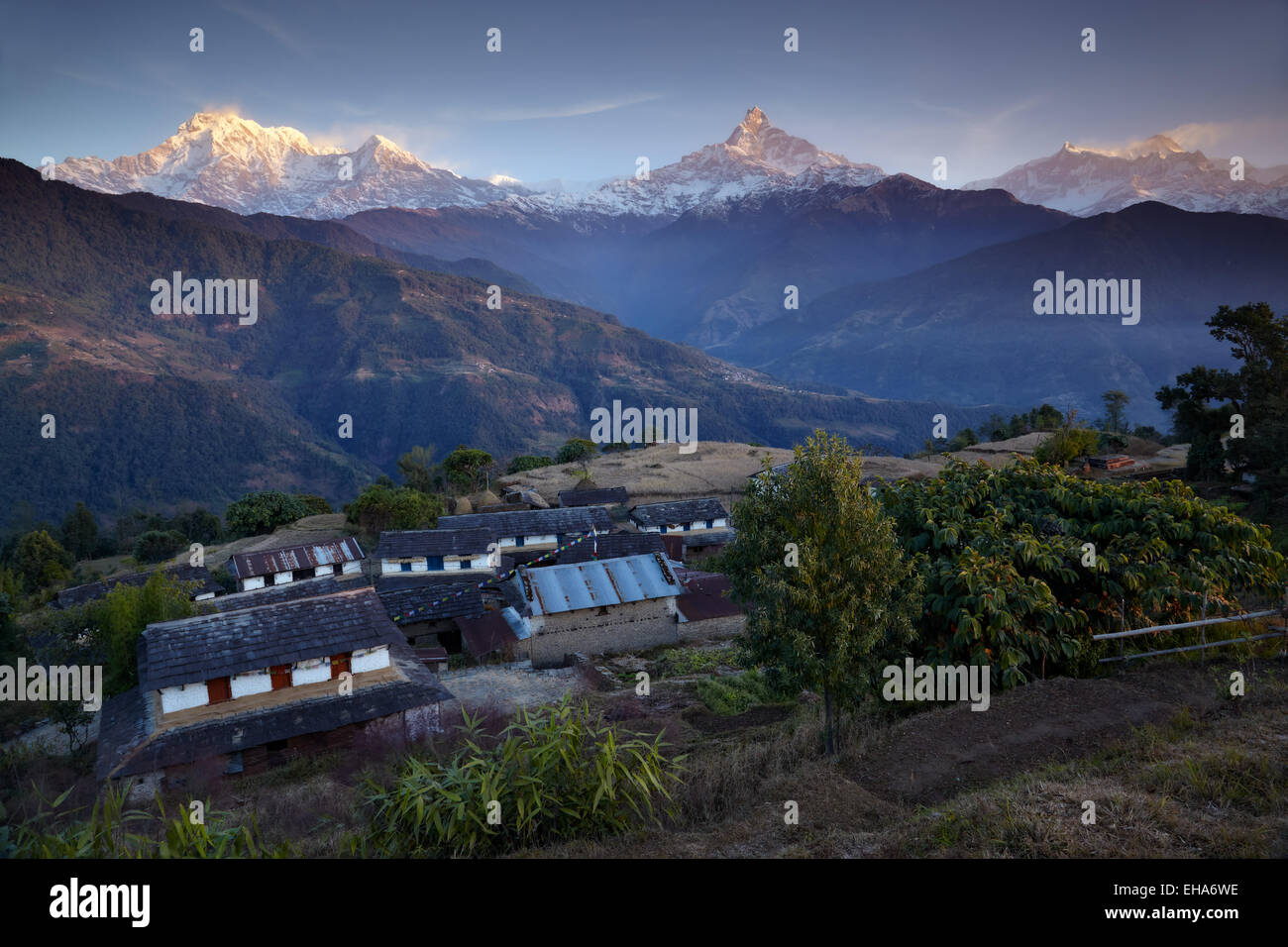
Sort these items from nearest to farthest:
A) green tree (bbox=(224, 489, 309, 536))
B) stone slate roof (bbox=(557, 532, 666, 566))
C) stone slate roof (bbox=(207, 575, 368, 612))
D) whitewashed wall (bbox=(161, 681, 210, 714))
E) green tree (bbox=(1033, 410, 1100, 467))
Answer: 1. whitewashed wall (bbox=(161, 681, 210, 714))
2. stone slate roof (bbox=(207, 575, 368, 612))
3. stone slate roof (bbox=(557, 532, 666, 566))
4. green tree (bbox=(1033, 410, 1100, 467))
5. green tree (bbox=(224, 489, 309, 536))

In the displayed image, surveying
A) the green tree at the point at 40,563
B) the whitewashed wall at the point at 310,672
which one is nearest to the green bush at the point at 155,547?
the green tree at the point at 40,563

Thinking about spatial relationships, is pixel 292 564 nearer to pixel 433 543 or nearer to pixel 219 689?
pixel 433 543

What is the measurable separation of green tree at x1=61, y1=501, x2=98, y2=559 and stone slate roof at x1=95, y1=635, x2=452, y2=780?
205 feet

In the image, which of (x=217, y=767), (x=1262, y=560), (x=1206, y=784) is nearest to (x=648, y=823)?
(x=1206, y=784)

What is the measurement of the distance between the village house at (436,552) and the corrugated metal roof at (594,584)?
1244 centimetres

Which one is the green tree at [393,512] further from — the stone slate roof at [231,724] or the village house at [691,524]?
the stone slate roof at [231,724]

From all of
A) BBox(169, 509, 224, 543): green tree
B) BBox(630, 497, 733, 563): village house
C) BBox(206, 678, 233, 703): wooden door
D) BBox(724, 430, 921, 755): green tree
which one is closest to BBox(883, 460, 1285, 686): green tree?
BBox(724, 430, 921, 755): green tree

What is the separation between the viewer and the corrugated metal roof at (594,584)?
26.2m

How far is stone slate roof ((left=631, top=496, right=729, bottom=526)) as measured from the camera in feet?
158

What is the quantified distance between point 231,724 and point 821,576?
15.0 meters

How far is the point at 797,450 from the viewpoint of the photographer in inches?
444

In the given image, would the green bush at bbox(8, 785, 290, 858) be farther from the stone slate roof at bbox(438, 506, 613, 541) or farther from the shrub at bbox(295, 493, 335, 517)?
the shrub at bbox(295, 493, 335, 517)
